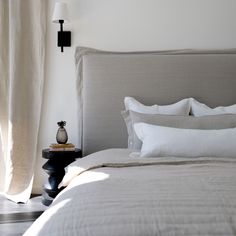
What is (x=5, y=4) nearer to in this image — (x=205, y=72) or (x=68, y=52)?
Result: (x=68, y=52)

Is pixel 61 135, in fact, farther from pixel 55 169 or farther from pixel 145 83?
pixel 145 83

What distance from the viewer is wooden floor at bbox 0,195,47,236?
2506 mm

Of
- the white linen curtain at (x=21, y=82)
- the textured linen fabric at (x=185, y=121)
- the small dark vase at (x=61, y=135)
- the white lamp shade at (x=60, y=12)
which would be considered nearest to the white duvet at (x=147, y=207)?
the textured linen fabric at (x=185, y=121)

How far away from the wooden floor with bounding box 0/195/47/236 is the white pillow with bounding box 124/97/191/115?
3.63ft

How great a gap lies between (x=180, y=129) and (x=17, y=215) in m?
1.45

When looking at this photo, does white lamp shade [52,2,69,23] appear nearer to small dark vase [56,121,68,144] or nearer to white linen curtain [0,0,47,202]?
white linen curtain [0,0,47,202]

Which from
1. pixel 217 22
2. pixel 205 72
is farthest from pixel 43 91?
pixel 217 22

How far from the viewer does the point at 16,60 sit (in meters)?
3.09

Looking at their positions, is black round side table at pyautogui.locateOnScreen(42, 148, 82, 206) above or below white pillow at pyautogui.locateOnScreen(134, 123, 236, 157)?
below

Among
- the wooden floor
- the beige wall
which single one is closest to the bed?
the beige wall

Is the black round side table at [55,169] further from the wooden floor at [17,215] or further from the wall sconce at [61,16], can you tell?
the wall sconce at [61,16]

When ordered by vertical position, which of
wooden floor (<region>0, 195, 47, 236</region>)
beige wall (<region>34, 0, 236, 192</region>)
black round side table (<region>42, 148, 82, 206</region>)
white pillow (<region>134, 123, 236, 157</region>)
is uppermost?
beige wall (<region>34, 0, 236, 192</region>)

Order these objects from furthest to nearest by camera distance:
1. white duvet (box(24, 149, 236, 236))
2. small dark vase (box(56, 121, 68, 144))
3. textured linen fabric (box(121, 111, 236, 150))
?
small dark vase (box(56, 121, 68, 144)) → textured linen fabric (box(121, 111, 236, 150)) → white duvet (box(24, 149, 236, 236))

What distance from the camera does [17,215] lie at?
2822 mm
